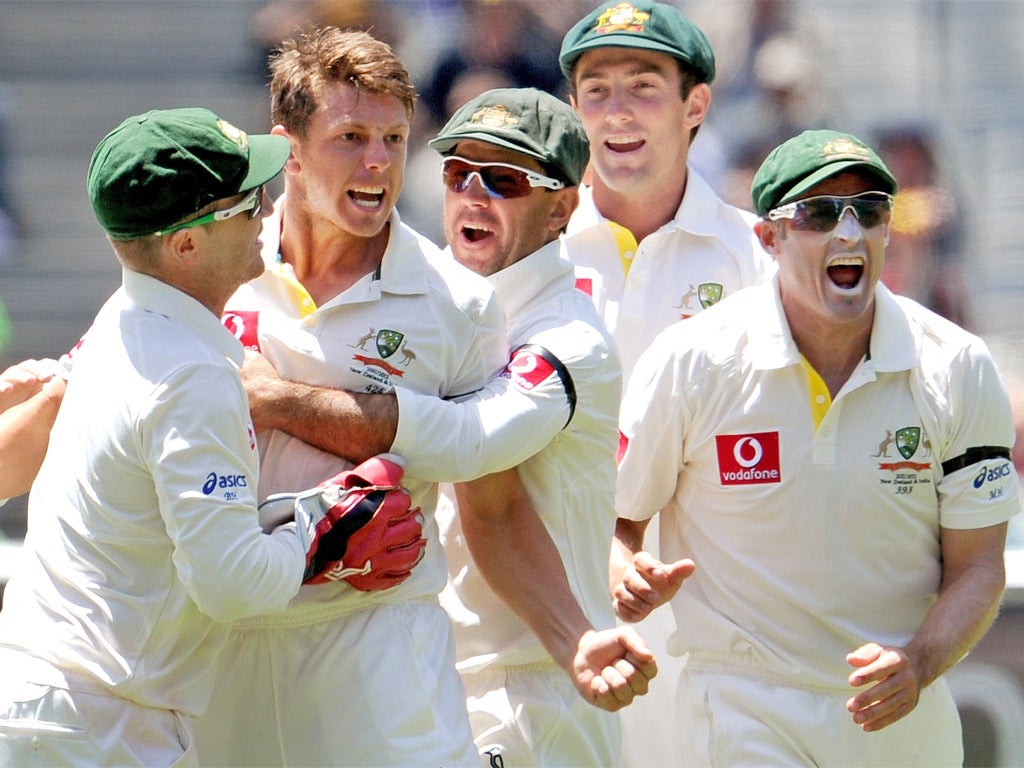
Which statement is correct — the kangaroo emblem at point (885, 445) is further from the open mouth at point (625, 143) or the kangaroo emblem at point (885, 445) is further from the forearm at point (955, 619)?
the open mouth at point (625, 143)

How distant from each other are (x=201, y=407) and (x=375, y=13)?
382 cm

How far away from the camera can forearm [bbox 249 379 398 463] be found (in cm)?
322

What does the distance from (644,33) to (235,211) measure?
1.92 meters

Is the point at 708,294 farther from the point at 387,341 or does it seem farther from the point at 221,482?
the point at 221,482

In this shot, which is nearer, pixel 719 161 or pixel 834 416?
pixel 834 416

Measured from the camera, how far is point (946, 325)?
150 inches

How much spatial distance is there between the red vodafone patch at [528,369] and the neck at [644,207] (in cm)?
120

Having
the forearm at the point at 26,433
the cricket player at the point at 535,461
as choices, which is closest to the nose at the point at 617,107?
the cricket player at the point at 535,461

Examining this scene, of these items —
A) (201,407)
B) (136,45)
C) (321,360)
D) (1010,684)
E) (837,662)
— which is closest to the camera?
(201,407)

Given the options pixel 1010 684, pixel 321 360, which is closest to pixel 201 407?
pixel 321 360

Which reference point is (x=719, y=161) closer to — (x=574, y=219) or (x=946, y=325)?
(x=574, y=219)

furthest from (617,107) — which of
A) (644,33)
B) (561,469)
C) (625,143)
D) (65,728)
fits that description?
(65,728)

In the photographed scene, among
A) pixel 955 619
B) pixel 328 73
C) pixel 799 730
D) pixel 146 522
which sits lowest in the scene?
pixel 799 730

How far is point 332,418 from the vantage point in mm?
3234
